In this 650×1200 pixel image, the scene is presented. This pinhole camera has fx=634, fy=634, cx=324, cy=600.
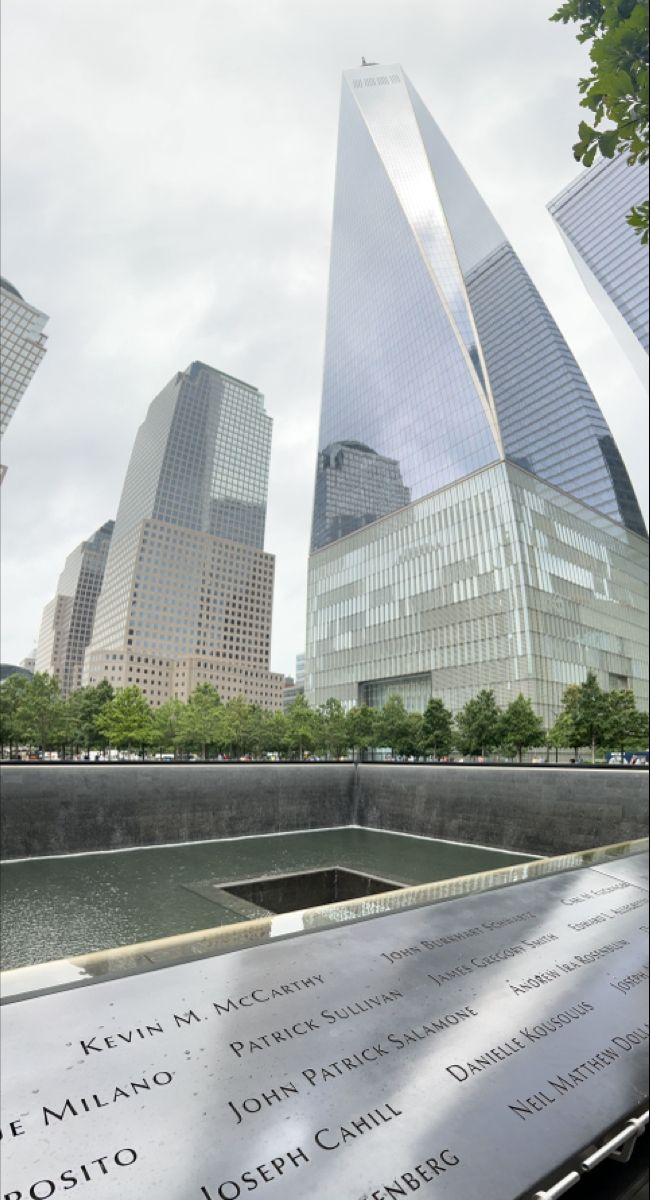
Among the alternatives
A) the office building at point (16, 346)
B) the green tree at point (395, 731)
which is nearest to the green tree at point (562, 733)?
the green tree at point (395, 731)

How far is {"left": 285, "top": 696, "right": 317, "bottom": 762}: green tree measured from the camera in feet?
185

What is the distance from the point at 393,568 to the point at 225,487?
10312cm

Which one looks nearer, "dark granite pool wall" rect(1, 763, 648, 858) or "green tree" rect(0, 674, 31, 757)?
"dark granite pool wall" rect(1, 763, 648, 858)

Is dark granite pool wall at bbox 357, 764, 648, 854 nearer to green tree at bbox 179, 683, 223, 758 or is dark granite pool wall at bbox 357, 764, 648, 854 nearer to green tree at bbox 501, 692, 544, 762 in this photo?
green tree at bbox 501, 692, 544, 762

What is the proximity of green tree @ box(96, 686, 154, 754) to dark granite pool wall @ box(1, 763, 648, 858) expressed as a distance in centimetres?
2907

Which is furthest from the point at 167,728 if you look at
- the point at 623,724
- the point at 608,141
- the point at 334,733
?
the point at 608,141

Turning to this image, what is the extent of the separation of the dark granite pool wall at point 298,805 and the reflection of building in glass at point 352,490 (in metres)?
62.0

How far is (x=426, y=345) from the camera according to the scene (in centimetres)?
8744

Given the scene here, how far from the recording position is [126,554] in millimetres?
146875

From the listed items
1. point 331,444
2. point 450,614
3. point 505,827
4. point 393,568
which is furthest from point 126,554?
point 505,827

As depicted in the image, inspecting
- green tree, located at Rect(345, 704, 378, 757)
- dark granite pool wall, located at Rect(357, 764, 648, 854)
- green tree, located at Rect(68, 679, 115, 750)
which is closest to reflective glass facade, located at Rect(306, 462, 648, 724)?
green tree, located at Rect(345, 704, 378, 757)

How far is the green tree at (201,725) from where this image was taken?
57.2 meters

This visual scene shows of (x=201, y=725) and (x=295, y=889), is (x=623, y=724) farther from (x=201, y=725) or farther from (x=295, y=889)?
(x=295, y=889)

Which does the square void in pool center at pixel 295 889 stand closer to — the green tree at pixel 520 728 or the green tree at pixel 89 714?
the green tree at pixel 520 728
